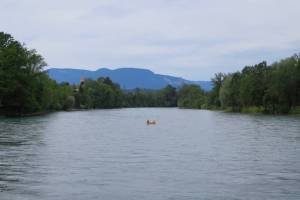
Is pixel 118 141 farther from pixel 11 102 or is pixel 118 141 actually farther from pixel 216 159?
pixel 11 102

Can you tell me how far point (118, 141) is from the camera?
161ft

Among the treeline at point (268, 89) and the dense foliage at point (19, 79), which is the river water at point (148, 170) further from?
the treeline at point (268, 89)

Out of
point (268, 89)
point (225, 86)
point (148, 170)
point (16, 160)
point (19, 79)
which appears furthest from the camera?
point (225, 86)

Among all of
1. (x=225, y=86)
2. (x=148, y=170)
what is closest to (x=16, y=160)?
(x=148, y=170)

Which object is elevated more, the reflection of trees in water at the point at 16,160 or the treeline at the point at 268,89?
the treeline at the point at 268,89

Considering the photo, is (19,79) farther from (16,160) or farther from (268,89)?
(16,160)

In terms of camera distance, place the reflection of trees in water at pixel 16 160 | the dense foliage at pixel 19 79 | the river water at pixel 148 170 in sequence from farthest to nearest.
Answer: the dense foliage at pixel 19 79 → the reflection of trees in water at pixel 16 160 → the river water at pixel 148 170

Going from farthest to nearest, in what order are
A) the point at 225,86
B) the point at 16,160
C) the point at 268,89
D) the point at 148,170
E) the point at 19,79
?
the point at 225,86 < the point at 268,89 < the point at 19,79 < the point at 16,160 < the point at 148,170

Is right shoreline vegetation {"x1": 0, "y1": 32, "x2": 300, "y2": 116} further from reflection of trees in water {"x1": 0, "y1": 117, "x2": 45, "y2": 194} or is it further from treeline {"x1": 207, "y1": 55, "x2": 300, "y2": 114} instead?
reflection of trees in water {"x1": 0, "y1": 117, "x2": 45, "y2": 194}

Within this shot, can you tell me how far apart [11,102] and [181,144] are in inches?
2910

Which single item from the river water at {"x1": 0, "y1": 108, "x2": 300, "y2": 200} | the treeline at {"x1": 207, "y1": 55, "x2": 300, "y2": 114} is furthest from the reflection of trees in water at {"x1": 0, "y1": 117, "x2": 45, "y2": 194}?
the treeline at {"x1": 207, "y1": 55, "x2": 300, "y2": 114}

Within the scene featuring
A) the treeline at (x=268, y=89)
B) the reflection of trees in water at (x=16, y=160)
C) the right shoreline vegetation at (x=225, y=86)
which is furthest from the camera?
the treeline at (x=268, y=89)

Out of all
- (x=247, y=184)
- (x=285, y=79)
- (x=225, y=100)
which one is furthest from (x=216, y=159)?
(x=225, y=100)

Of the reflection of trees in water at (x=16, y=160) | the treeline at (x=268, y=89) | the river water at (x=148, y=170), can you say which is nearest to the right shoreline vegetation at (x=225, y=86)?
the treeline at (x=268, y=89)
